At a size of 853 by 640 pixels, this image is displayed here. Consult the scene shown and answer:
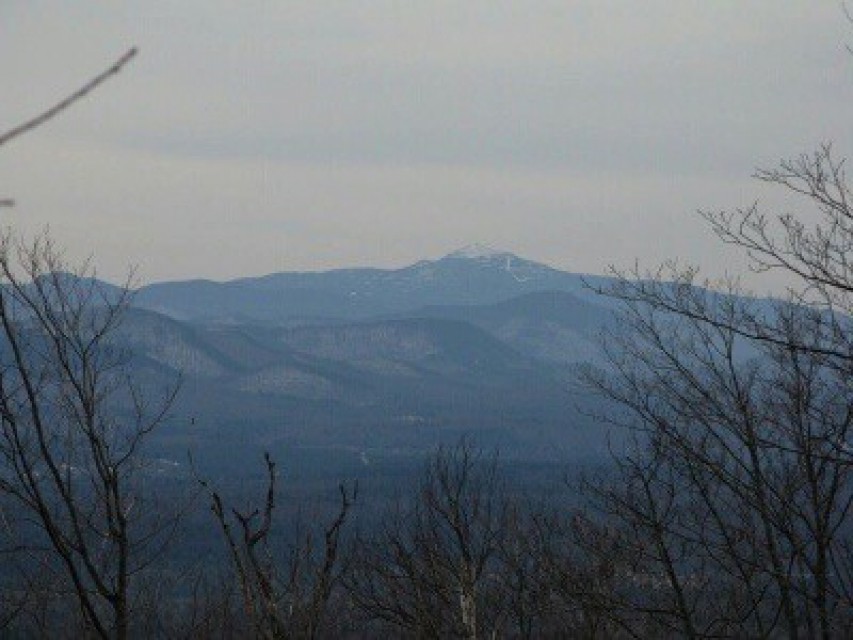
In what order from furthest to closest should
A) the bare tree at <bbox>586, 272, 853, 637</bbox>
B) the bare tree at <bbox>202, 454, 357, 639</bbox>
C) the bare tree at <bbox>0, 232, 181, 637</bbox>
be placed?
the bare tree at <bbox>586, 272, 853, 637</bbox> → the bare tree at <bbox>0, 232, 181, 637</bbox> → the bare tree at <bbox>202, 454, 357, 639</bbox>

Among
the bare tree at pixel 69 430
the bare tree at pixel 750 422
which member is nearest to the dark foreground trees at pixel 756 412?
the bare tree at pixel 750 422

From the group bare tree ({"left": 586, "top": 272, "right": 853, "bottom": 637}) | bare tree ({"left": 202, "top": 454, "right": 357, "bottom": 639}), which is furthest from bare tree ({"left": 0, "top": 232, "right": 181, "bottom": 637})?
bare tree ({"left": 586, "top": 272, "right": 853, "bottom": 637})

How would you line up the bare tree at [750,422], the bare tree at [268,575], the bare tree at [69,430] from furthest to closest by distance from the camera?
the bare tree at [750,422]
the bare tree at [69,430]
the bare tree at [268,575]

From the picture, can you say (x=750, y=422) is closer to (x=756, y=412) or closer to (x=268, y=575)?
(x=756, y=412)

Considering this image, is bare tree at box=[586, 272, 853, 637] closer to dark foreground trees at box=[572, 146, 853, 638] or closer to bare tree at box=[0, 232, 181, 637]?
dark foreground trees at box=[572, 146, 853, 638]

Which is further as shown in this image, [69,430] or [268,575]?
[69,430]

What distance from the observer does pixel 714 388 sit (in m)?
12.0

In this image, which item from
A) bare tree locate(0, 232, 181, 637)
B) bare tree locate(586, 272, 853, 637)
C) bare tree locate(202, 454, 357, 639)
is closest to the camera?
bare tree locate(202, 454, 357, 639)

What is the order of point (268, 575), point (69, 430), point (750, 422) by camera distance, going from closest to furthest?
point (268, 575), point (69, 430), point (750, 422)

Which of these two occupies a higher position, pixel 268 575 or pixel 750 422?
pixel 750 422

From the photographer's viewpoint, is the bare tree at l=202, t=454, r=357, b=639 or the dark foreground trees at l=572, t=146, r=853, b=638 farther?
the dark foreground trees at l=572, t=146, r=853, b=638

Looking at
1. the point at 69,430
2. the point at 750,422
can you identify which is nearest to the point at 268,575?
the point at 69,430

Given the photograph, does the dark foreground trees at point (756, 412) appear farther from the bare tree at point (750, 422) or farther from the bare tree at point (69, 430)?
the bare tree at point (69, 430)

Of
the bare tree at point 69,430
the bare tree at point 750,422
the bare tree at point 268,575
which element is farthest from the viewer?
the bare tree at point 750,422
